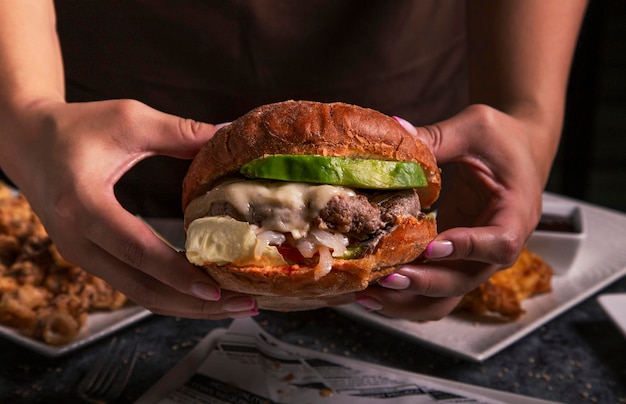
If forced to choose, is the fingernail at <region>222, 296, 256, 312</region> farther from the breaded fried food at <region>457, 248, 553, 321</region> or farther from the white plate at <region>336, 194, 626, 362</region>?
the breaded fried food at <region>457, 248, 553, 321</region>

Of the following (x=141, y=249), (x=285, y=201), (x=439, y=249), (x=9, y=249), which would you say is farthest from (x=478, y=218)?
(x=9, y=249)

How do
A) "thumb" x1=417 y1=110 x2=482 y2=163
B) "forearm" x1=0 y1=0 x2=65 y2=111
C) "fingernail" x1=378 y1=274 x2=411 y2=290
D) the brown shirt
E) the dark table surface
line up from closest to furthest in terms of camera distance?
"fingernail" x1=378 y1=274 x2=411 y2=290 < "thumb" x1=417 y1=110 x2=482 y2=163 < "forearm" x1=0 y1=0 x2=65 y2=111 < the dark table surface < the brown shirt

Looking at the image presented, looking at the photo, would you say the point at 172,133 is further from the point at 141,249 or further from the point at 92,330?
the point at 92,330

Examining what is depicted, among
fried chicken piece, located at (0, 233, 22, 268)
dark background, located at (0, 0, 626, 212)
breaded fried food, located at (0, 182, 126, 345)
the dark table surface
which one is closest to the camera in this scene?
the dark table surface

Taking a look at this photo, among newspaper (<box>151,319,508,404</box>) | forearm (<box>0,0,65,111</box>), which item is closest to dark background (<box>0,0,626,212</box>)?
forearm (<box>0,0,65,111</box>)

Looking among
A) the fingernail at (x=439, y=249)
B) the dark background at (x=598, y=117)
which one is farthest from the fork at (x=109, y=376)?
the dark background at (x=598, y=117)

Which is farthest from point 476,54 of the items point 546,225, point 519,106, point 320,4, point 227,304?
point 227,304

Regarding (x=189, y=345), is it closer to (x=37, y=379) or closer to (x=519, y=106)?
(x=37, y=379)
